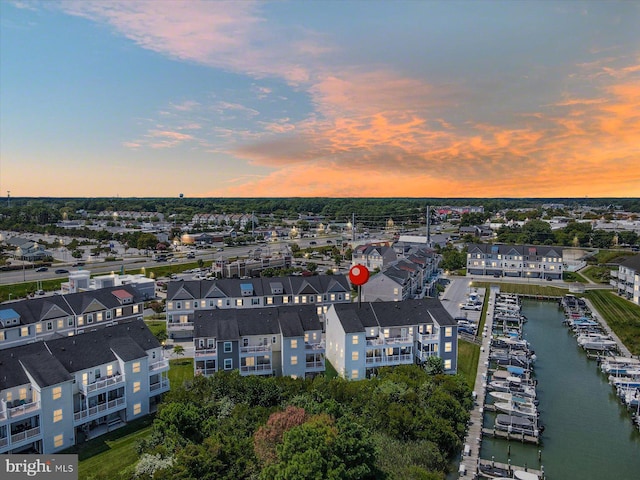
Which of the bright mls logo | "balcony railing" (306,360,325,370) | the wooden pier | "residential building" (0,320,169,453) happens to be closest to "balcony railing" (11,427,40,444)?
"residential building" (0,320,169,453)

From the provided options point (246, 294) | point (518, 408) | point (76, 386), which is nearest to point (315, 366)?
point (518, 408)

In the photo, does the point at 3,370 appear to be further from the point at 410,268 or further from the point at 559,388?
the point at 410,268

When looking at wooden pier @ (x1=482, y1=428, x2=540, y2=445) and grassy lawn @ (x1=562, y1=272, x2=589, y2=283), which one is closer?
wooden pier @ (x1=482, y1=428, x2=540, y2=445)

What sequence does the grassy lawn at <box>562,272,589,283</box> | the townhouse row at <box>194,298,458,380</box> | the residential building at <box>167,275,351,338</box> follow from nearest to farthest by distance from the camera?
1. the townhouse row at <box>194,298,458,380</box>
2. the residential building at <box>167,275,351,338</box>
3. the grassy lawn at <box>562,272,589,283</box>

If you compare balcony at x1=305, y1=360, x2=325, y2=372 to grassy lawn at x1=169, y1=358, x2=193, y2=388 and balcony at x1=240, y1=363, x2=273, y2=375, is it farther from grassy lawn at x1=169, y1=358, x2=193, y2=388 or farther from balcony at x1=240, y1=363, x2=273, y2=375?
grassy lawn at x1=169, y1=358, x2=193, y2=388

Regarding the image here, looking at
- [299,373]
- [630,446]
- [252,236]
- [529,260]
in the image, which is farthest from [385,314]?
[252,236]
